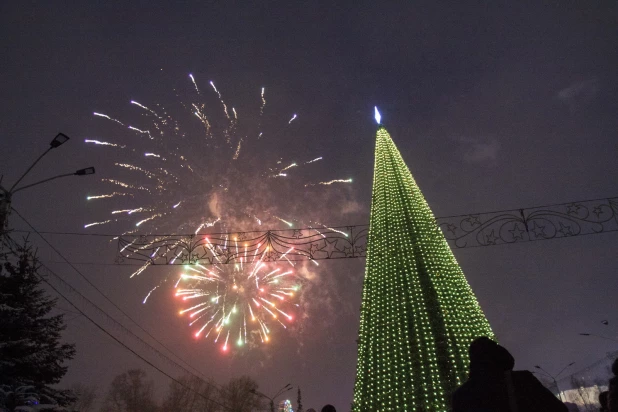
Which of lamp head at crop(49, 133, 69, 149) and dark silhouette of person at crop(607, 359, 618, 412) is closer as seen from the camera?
dark silhouette of person at crop(607, 359, 618, 412)

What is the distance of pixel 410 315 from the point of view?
1105 cm

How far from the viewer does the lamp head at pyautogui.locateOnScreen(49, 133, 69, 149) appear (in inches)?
316

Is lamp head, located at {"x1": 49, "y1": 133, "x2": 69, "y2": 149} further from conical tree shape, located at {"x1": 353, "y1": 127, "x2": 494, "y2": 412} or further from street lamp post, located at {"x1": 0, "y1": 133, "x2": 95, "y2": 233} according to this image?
conical tree shape, located at {"x1": 353, "y1": 127, "x2": 494, "y2": 412}

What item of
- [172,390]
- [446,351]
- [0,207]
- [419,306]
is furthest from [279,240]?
[172,390]

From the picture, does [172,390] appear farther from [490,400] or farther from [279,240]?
[490,400]

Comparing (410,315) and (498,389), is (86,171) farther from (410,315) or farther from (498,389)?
(410,315)

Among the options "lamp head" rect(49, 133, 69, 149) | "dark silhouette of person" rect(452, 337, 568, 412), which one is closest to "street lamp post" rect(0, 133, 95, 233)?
"lamp head" rect(49, 133, 69, 149)

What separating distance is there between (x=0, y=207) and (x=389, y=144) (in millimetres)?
12363

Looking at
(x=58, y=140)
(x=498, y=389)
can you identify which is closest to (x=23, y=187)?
(x=58, y=140)

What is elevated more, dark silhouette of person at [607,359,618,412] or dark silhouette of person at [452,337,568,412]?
dark silhouette of person at [607,359,618,412]

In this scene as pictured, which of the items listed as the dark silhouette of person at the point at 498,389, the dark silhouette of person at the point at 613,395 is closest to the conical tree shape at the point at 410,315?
the dark silhouette of person at the point at 613,395

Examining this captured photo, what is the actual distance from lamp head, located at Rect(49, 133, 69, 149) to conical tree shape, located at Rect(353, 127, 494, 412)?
9412 millimetres

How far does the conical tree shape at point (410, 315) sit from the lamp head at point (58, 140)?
9.41 metres

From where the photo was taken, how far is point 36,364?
354 inches
